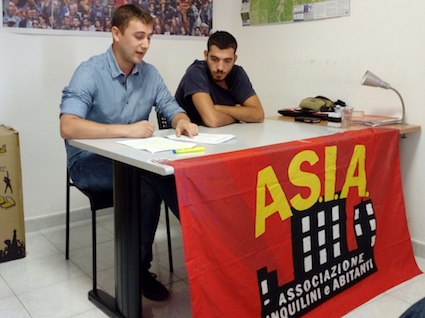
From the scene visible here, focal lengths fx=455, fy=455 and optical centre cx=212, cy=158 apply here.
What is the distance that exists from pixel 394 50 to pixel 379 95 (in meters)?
0.27

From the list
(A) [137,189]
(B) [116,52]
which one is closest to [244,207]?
(A) [137,189]

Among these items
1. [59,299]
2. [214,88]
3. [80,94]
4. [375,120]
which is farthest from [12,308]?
[375,120]

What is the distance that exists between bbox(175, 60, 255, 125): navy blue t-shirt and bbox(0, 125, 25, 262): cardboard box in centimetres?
92

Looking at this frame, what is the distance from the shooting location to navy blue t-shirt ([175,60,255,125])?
2.46 m

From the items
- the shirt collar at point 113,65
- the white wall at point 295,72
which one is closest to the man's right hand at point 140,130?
the shirt collar at point 113,65

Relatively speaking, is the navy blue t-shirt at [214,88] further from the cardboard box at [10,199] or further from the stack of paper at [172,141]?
the cardboard box at [10,199]

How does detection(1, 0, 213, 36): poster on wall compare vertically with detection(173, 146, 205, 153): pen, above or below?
above

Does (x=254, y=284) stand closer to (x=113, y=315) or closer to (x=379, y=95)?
(x=113, y=315)

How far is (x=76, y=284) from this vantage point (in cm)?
221

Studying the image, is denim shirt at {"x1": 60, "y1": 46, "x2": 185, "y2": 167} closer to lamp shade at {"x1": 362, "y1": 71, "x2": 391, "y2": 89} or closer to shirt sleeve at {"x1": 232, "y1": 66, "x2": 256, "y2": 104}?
shirt sleeve at {"x1": 232, "y1": 66, "x2": 256, "y2": 104}

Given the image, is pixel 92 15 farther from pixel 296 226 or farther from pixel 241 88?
pixel 296 226

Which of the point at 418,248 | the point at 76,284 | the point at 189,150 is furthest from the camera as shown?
the point at 418,248

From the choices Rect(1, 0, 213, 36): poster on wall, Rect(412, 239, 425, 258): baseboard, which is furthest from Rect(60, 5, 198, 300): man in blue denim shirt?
Rect(412, 239, 425, 258): baseboard

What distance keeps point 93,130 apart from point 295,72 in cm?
170
